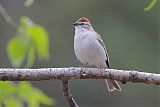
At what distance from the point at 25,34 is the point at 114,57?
9.07 m

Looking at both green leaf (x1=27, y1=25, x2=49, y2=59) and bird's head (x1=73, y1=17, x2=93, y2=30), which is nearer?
green leaf (x1=27, y1=25, x2=49, y2=59)

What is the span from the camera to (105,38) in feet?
40.0

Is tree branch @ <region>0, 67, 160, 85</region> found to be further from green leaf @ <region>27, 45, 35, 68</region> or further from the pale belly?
the pale belly

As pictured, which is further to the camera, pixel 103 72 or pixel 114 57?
pixel 114 57

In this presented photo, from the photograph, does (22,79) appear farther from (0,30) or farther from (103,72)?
(0,30)

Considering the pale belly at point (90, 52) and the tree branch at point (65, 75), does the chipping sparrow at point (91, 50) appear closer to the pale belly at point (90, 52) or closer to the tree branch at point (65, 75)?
the pale belly at point (90, 52)

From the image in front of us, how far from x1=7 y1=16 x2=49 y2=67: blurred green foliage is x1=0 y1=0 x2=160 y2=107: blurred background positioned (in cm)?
824

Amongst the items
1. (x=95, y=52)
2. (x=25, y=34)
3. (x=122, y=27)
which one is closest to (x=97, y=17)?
(x=122, y=27)

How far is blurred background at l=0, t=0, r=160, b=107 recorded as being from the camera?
11812mm

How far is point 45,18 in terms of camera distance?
41.2 ft

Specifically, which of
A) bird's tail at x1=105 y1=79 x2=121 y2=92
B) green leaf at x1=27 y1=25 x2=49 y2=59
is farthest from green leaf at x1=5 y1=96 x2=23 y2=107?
bird's tail at x1=105 y1=79 x2=121 y2=92

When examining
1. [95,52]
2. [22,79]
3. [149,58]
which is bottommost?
[22,79]

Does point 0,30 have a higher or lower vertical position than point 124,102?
higher

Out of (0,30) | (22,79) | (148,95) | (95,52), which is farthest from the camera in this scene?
(148,95)
